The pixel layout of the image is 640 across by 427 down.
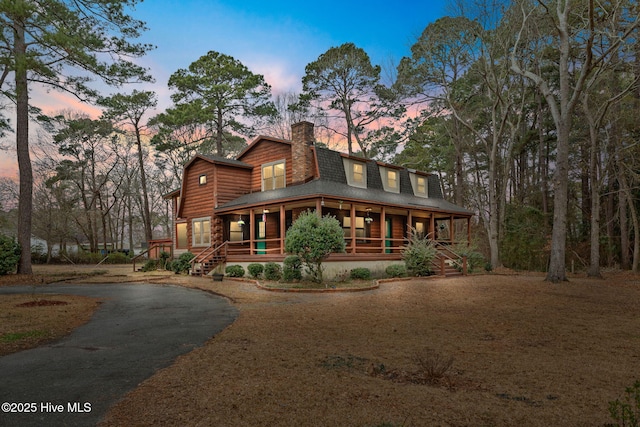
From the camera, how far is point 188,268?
2023cm

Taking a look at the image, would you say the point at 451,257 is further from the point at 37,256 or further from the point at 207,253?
the point at 37,256

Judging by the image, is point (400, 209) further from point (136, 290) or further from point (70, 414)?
point (70, 414)

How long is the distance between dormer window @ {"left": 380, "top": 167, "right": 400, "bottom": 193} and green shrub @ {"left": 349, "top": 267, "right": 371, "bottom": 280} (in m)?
8.48

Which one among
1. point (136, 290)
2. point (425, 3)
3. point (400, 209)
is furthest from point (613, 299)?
point (425, 3)

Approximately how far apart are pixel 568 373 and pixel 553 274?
12.5 meters

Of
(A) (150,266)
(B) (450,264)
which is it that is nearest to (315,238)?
(B) (450,264)

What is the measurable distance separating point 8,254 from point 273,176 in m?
14.1

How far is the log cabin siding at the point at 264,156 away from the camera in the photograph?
2103 cm

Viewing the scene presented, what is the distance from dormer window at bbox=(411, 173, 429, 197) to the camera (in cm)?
2537

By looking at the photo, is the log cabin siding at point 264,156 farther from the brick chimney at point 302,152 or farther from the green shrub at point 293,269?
the green shrub at point 293,269

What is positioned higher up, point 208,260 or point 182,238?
point 182,238

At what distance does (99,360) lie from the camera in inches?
204

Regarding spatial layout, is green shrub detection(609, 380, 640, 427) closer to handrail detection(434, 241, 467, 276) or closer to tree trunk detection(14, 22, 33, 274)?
handrail detection(434, 241, 467, 276)

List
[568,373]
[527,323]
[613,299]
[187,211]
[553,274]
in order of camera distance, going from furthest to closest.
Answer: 1. [187,211]
2. [553,274]
3. [613,299]
4. [527,323]
5. [568,373]
